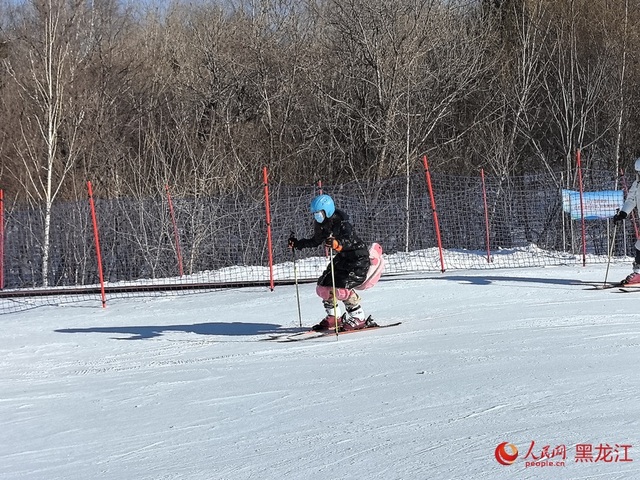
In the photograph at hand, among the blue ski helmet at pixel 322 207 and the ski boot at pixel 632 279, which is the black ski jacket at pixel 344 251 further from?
the ski boot at pixel 632 279

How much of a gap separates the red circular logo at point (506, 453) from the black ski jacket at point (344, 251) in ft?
17.2

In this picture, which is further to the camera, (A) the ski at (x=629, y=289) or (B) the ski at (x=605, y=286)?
(B) the ski at (x=605, y=286)

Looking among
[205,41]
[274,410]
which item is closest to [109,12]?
[205,41]

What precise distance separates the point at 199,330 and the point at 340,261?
253 centimetres

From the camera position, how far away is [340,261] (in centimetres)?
1046

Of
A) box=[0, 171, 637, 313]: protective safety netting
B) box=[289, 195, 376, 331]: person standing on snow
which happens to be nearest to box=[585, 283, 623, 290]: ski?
box=[289, 195, 376, 331]: person standing on snow

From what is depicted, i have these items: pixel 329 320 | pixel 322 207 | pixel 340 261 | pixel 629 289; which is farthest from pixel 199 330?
pixel 629 289

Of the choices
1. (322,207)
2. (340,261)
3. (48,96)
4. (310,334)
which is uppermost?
(48,96)

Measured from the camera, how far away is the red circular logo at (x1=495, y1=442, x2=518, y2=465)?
4.93 meters

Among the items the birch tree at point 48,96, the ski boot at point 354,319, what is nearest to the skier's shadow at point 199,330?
the ski boot at point 354,319

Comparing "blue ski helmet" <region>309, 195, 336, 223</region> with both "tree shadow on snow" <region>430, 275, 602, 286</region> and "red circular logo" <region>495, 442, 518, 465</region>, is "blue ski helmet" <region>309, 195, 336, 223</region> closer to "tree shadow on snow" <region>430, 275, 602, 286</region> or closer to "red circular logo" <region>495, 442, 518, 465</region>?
"tree shadow on snow" <region>430, 275, 602, 286</region>

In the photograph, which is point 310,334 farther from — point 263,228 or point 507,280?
point 263,228

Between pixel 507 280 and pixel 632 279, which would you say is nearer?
pixel 632 279

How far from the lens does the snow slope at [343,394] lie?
5.30 m
